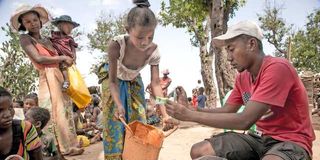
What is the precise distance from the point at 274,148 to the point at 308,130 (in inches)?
10.4

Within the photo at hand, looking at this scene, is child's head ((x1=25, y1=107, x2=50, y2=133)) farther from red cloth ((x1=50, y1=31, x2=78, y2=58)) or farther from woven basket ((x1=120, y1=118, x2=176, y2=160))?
woven basket ((x1=120, y1=118, x2=176, y2=160))

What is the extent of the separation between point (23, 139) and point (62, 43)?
2.11 m

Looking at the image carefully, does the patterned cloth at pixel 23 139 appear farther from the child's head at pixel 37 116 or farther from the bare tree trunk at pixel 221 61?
the bare tree trunk at pixel 221 61

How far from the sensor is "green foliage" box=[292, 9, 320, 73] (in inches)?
993

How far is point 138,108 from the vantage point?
311 cm

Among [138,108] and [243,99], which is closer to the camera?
[243,99]

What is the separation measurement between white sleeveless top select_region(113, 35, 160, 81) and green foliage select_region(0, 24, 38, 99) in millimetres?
7976

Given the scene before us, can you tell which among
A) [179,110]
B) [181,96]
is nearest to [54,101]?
[181,96]

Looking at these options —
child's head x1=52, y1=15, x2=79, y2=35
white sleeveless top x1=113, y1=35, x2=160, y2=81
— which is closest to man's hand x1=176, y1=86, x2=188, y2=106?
white sleeveless top x1=113, y1=35, x2=160, y2=81

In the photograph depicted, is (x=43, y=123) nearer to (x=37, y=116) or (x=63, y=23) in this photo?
(x=37, y=116)

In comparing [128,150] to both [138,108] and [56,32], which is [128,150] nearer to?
[138,108]

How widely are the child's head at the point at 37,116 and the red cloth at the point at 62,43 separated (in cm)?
90

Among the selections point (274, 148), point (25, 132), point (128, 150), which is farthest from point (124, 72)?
point (274, 148)

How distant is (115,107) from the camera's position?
9.93ft
